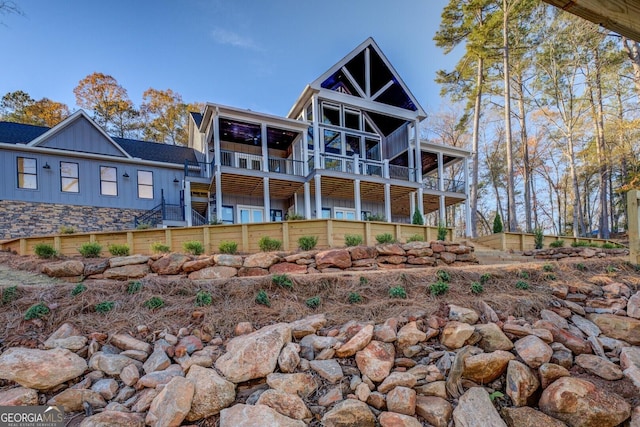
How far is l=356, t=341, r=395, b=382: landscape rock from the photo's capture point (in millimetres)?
3502

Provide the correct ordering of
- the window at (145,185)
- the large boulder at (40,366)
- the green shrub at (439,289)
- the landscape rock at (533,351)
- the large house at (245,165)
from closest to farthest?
the large boulder at (40,366) < the landscape rock at (533,351) < the green shrub at (439,289) < the large house at (245,165) < the window at (145,185)

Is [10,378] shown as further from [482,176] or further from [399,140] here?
[482,176]

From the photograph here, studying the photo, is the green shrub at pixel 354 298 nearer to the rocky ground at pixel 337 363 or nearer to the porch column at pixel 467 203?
the rocky ground at pixel 337 363

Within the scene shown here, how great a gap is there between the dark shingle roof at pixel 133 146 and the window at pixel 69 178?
1.69 metres

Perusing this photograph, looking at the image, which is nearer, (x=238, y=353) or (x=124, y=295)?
(x=238, y=353)

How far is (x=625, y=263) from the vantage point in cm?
631

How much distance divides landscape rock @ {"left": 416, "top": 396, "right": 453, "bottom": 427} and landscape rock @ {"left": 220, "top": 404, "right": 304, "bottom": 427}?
4.03 ft

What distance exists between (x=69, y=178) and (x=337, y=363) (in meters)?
13.9

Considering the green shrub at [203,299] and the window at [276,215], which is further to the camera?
the window at [276,215]

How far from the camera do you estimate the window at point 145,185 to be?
13.4m

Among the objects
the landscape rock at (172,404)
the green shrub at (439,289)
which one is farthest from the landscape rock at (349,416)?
the green shrub at (439,289)

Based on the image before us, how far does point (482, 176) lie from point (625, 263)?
22.0 metres

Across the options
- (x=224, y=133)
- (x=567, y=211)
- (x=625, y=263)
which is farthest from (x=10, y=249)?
(x=567, y=211)

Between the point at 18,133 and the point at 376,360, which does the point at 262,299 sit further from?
the point at 18,133
